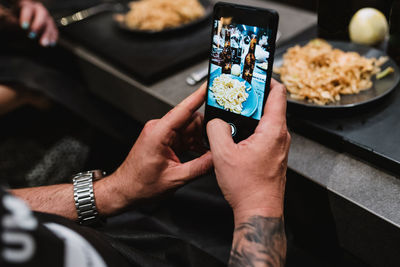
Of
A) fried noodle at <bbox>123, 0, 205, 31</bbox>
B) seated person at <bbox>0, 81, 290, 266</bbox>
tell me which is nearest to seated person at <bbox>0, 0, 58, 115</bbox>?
fried noodle at <bbox>123, 0, 205, 31</bbox>

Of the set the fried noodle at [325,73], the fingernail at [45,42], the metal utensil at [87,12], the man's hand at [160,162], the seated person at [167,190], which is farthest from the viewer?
the metal utensil at [87,12]

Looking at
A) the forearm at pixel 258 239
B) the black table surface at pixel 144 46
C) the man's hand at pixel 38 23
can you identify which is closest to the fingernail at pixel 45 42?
the man's hand at pixel 38 23

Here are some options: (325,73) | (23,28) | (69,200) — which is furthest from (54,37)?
(325,73)

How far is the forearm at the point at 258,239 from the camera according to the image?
22.9 inches

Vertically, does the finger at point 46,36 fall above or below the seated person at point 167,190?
above

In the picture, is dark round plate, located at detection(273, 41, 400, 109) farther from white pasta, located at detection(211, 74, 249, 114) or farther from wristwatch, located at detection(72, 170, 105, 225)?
wristwatch, located at detection(72, 170, 105, 225)

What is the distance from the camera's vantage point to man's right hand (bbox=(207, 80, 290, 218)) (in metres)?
0.59

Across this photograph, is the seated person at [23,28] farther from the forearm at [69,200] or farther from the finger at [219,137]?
the finger at [219,137]

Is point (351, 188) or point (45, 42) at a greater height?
point (45, 42)

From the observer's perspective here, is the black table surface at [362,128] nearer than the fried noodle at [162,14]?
Yes

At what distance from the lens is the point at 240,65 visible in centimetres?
70

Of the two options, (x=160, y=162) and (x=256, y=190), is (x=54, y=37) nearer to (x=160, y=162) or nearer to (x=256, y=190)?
(x=160, y=162)

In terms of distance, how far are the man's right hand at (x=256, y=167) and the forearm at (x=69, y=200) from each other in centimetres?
30

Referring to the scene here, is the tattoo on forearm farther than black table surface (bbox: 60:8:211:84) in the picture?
No
